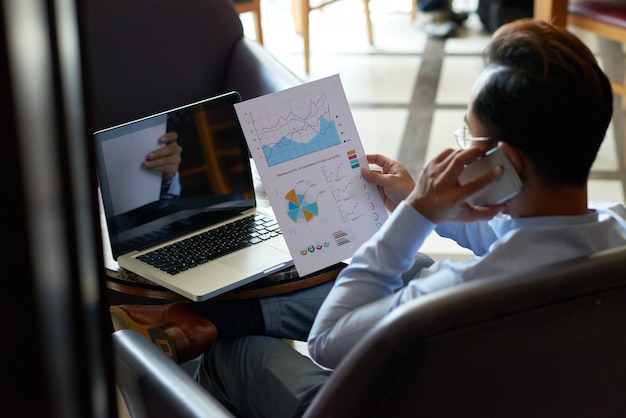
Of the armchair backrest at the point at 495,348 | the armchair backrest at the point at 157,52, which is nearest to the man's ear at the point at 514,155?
the armchair backrest at the point at 495,348

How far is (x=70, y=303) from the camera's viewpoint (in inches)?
5.1

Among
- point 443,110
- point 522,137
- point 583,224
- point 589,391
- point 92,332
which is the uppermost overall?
point 92,332

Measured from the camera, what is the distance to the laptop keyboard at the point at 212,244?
1.37 meters

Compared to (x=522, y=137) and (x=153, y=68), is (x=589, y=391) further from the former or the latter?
(x=153, y=68)

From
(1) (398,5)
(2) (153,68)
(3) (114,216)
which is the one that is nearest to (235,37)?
(2) (153,68)

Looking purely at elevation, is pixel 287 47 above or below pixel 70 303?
below

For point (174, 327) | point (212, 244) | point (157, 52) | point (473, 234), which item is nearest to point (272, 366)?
point (174, 327)

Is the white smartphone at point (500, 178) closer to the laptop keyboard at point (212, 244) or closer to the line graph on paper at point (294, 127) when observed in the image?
the line graph on paper at point (294, 127)

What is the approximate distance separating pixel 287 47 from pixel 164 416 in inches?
144

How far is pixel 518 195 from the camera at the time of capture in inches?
39.1

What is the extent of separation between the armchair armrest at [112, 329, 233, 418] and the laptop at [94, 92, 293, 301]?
143 mm

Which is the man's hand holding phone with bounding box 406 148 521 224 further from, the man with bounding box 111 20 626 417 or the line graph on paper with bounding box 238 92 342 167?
the line graph on paper with bounding box 238 92 342 167

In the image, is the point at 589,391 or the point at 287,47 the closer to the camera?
the point at 589,391

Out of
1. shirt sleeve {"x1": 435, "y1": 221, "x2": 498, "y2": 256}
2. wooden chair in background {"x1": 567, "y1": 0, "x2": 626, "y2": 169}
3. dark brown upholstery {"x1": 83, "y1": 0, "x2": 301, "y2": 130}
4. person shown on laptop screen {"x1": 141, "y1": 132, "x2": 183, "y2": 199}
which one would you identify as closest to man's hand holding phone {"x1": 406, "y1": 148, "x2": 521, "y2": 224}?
shirt sleeve {"x1": 435, "y1": 221, "x2": 498, "y2": 256}
